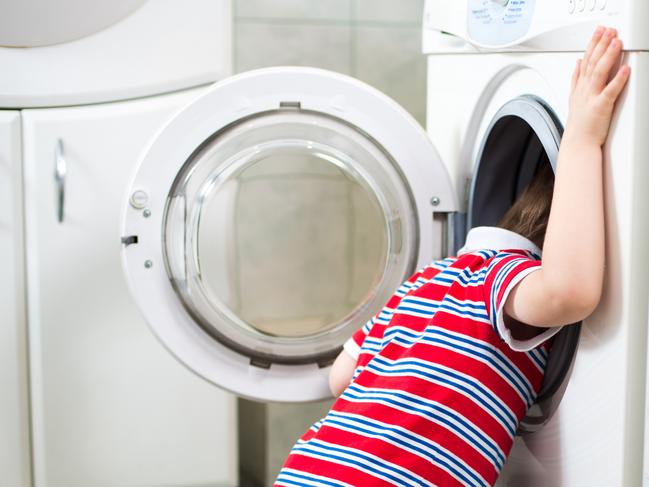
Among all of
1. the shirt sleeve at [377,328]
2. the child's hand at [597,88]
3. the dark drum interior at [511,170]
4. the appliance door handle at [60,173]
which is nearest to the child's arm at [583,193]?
the child's hand at [597,88]

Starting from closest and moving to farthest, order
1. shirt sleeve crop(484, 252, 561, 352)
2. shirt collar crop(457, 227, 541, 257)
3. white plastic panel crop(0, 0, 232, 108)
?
shirt sleeve crop(484, 252, 561, 352)
shirt collar crop(457, 227, 541, 257)
white plastic panel crop(0, 0, 232, 108)

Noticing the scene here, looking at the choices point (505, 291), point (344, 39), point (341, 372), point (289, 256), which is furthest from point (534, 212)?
point (344, 39)

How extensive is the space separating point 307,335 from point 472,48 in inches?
16.5

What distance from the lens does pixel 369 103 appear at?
1.00m

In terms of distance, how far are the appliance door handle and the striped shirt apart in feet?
2.13

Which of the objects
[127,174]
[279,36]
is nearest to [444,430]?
[127,174]

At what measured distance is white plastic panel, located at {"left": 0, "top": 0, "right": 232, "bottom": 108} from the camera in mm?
1260

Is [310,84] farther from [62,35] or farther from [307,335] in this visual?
[62,35]

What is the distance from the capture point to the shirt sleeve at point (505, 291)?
0.77 m

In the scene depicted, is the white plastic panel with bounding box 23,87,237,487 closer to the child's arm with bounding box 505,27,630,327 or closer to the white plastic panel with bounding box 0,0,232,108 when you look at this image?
the white plastic panel with bounding box 0,0,232,108

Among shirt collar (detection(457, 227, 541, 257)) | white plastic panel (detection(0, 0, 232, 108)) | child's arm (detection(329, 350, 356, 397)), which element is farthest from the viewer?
white plastic panel (detection(0, 0, 232, 108))

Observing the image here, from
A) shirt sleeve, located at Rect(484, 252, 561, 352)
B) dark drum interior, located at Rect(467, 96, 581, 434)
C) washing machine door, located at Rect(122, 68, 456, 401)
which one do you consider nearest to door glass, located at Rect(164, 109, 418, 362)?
washing machine door, located at Rect(122, 68, 456, 401)

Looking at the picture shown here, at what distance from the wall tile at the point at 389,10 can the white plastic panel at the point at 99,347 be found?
0.49 meters

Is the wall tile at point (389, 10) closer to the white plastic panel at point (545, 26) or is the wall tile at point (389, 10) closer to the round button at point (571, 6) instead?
the white plastic panel at point (545, 26)
